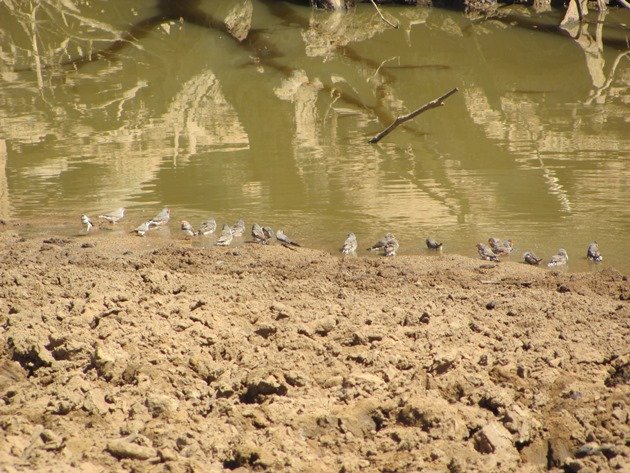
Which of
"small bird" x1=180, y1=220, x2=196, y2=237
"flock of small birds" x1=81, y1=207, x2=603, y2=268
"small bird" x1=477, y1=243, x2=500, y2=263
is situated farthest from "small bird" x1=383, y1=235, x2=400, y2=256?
"small bird" x1=180, y1=220, x2=196, y2=237

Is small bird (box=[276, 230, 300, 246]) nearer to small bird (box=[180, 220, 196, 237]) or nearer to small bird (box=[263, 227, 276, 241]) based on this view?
small bird (box=[263, 227, 276, 241])

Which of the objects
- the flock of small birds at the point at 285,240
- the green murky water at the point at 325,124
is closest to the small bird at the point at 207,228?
the flock of small birds at the point at 285,240

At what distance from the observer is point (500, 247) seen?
29.4 ft

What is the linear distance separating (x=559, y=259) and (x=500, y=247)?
574 millimetres

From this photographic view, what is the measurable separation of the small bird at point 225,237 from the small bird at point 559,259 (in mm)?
2937

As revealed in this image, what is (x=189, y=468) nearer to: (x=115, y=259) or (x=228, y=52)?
(x=115, y=259)

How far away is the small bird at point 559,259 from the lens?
28.3ft

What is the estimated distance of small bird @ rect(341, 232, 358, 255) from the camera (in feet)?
29.4

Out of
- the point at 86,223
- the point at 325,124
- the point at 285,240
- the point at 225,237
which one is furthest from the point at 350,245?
the point at 325,124

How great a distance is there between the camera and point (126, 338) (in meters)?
6.15

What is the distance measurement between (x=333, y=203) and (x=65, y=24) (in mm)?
14171

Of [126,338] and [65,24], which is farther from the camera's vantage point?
[65,24]

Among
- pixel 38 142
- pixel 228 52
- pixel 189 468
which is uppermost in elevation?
pixel 228 52

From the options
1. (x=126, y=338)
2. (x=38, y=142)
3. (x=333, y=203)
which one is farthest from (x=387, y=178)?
(x=126, y=338)
